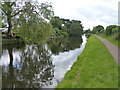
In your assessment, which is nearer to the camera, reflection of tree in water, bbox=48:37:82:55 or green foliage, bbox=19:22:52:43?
green foliage, bbox=19:22:52:43

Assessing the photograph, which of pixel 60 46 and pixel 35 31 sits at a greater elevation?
pixel 35 31

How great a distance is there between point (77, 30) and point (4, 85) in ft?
241

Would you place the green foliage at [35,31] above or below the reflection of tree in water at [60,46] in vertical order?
above

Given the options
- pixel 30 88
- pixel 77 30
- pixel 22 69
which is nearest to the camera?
pixel 30 88

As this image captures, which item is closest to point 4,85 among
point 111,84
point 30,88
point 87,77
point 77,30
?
Answer: point 30,88

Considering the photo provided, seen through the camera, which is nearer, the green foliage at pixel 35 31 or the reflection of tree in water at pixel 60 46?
the green foliage at pixel 35 31

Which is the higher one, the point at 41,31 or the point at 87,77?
the point at 41,31

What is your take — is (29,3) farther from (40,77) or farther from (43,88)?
(43,88)

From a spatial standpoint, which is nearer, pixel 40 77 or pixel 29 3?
pixel 40 77

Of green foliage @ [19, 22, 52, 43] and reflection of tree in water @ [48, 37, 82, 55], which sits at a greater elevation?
green foliage @ [19, 22, 52, 43]

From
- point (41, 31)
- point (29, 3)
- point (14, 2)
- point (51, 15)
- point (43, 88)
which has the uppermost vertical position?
point (14, 2)

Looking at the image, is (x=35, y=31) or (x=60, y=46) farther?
(x=60, y=46)

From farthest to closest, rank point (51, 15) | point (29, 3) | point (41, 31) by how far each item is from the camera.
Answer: point (51, 15), point (29, 3), point (41, 31)

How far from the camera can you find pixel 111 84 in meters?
4.59
